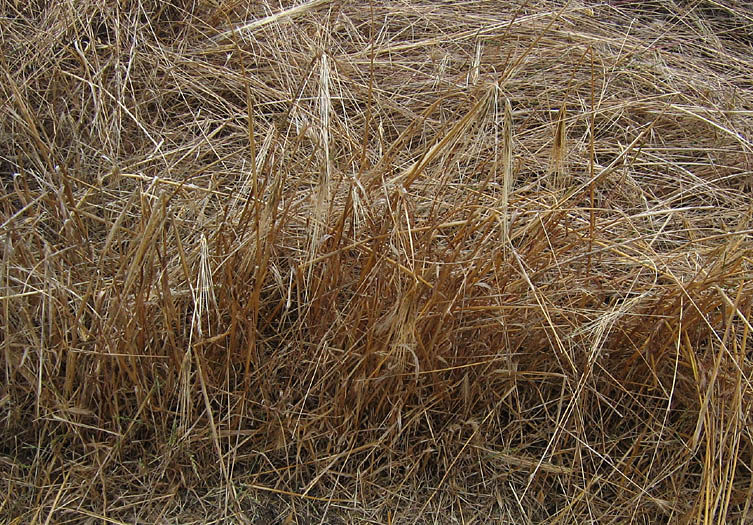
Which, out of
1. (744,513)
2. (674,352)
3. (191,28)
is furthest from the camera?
(191,28)

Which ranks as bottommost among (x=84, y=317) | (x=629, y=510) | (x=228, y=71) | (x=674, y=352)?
(x=629, y=510)

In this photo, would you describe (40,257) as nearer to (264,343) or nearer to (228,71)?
(264,343)

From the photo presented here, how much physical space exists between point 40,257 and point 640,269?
1185mm

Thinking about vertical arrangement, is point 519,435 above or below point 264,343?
below

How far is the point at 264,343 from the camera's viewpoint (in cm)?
137

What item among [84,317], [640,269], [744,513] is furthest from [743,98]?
[84,317]

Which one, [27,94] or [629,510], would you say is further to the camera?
[27,94]

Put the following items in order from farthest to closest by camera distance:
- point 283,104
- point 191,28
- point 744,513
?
point 191,28
point 283,104
point 744,513

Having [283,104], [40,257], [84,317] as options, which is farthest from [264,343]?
[283,104]

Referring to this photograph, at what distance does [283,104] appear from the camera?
72.2 inches

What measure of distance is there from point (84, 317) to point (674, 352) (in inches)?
43.7

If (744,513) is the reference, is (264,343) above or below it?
above

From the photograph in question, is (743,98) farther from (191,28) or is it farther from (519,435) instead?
(191,28)

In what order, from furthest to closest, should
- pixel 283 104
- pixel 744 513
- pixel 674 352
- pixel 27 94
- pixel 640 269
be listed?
1. pixel 283 104
2. pixel 27 94
3. pixel 640 269
4. pixel 674 352
5. pixel 744 513
